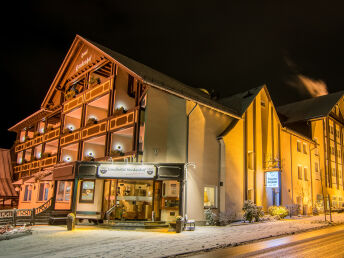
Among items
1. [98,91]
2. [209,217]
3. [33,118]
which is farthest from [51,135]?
[209,217]

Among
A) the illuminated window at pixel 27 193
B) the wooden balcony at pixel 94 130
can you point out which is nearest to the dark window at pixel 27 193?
the illuminated window at pixel 27 193

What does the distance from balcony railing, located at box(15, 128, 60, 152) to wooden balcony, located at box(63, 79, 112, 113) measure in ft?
10.7

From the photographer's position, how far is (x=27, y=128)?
40.3 m

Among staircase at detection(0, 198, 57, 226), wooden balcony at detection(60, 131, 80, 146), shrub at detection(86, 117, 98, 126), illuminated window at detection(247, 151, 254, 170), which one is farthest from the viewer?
wooden balcony at detection(60, 131, 80, 146)

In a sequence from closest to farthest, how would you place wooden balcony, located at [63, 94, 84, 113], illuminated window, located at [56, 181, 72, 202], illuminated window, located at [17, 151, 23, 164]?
illuminated window, located at [56, 181, 72, 202] < wooden balcony, located at [63, 94, 84, 113] < illuminated window, located at [17, 151, 23, 164]

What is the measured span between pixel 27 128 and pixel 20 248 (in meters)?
31.1

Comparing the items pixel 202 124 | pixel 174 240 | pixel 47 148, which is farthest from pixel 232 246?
pixel 47 148

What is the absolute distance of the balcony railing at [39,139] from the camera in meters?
31.4

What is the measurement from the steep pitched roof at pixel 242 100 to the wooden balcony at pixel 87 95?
1033cm

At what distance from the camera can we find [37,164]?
109 ft

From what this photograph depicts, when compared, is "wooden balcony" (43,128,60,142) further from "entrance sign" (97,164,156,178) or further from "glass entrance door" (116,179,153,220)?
"entrance sign" (97,164,156,178)

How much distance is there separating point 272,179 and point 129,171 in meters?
13.3

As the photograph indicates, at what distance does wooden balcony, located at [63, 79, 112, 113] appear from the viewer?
24688 mm

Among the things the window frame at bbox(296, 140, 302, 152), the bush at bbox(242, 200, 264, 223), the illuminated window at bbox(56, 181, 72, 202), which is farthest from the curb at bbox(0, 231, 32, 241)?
the window frame at bbox(296, 140, 302, 152)
